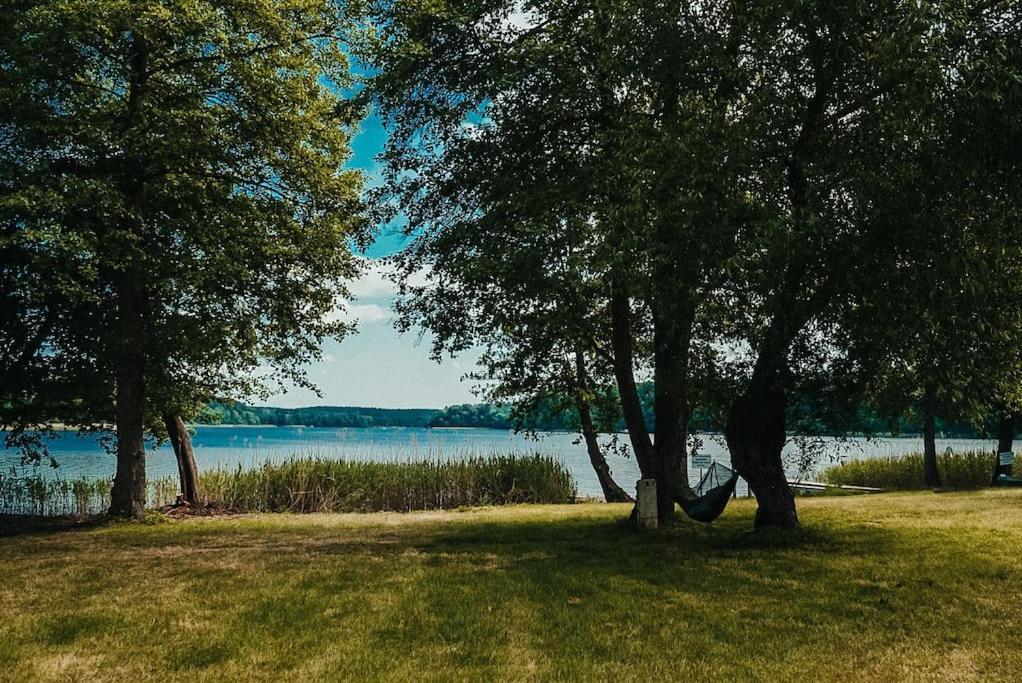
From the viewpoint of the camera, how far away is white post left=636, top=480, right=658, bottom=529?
44.1 feet

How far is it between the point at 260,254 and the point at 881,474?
23.6m

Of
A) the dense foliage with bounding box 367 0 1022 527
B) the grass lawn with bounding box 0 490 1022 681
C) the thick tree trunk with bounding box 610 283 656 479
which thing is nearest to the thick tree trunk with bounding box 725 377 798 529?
the dense foliage with bounding box 367 0 1022 527

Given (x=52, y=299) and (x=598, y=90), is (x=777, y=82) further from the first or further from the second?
(x=52, y=299)

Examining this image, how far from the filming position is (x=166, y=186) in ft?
51.8

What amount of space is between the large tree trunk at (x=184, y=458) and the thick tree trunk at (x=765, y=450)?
1483 centimetres

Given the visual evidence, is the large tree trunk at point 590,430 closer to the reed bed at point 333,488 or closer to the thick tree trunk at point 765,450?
the reed bed at point 333,488

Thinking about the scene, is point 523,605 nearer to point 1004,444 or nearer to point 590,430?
point 590,430

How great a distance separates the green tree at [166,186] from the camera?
14.1 metres

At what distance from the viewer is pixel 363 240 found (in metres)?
17.3

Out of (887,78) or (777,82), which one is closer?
(887,78)

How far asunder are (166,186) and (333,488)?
374 inches

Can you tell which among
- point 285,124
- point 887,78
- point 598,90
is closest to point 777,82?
point 887,78

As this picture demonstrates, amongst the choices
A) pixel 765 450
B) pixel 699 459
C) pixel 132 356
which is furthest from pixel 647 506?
pixel 699 459

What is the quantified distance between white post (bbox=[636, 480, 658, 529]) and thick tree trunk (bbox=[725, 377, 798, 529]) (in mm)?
1695
